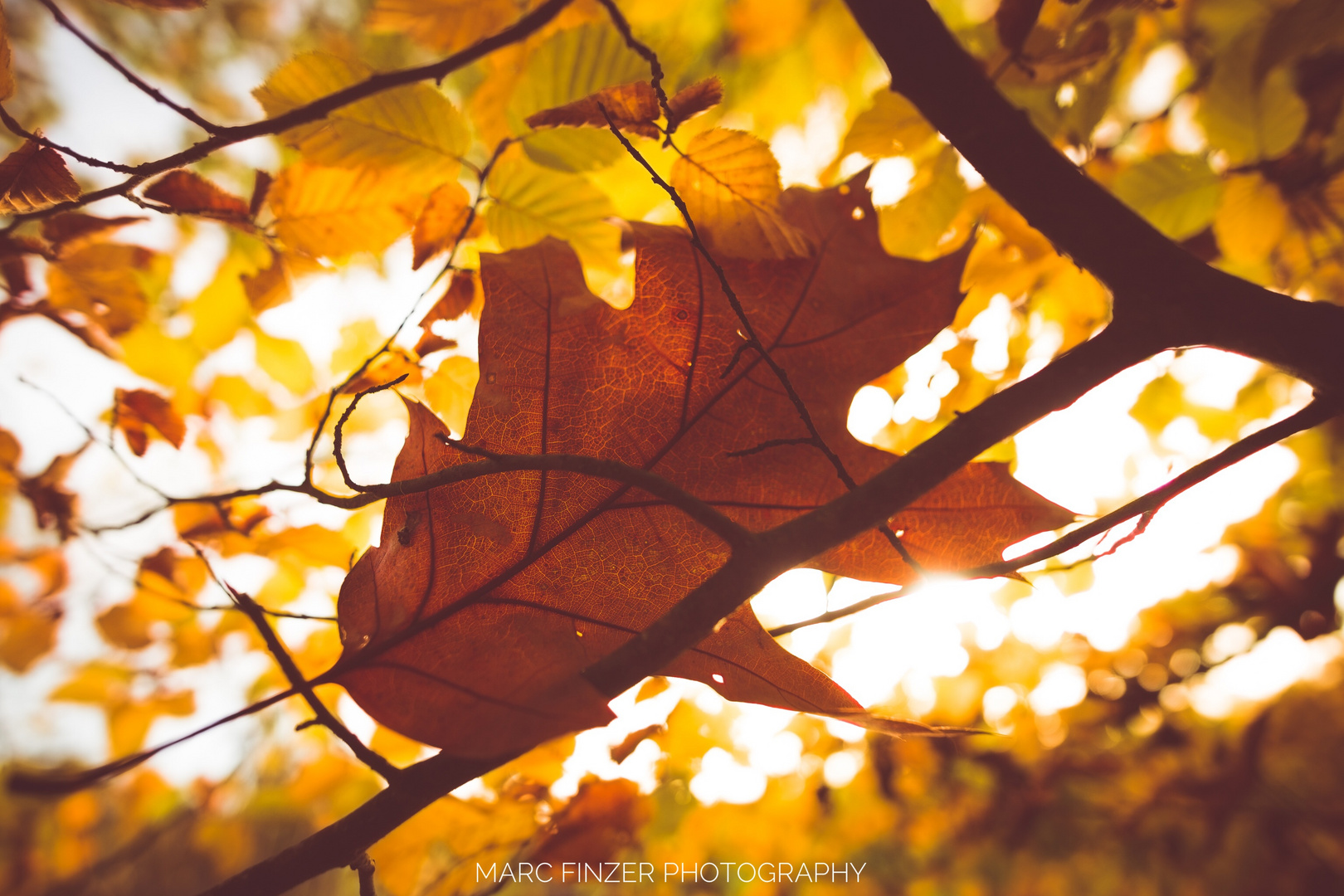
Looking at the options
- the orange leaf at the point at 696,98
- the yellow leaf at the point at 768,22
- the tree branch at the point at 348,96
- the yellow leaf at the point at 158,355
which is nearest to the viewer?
the tree branch at the point at 348,96

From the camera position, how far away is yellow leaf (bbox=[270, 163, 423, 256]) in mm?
645

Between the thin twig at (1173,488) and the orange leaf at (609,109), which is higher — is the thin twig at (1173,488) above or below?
below

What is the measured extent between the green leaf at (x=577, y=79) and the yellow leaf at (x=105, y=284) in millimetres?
501

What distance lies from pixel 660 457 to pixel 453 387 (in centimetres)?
31

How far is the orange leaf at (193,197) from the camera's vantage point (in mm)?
565

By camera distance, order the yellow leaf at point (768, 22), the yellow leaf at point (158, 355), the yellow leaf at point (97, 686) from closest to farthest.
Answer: the yellow leaf at point (158, 355) → the yellow leaf at point (768, 22) → the yellow leaf at point (97, 686)

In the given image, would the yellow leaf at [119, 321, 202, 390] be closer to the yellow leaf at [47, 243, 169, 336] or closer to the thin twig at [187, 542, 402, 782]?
the yellow leaf at [47, 243, 169, 336]

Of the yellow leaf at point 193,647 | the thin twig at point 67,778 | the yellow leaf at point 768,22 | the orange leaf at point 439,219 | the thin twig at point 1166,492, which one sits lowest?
the thin twig at point 67,778

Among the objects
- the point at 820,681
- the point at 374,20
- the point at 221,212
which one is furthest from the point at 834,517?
the point at 374,20

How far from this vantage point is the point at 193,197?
1.90ft

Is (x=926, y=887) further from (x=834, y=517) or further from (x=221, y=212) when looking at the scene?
(x=221, y=212)

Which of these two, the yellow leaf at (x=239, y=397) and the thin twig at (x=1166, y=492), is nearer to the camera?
the thin twig at (x=1166, y=492)

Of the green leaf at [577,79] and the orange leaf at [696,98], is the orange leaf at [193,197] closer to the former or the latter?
the green leaf at [577,79]

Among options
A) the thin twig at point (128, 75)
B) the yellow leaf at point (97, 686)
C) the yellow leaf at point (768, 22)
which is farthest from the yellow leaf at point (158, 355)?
the yellow leaf at point (768, 22)
